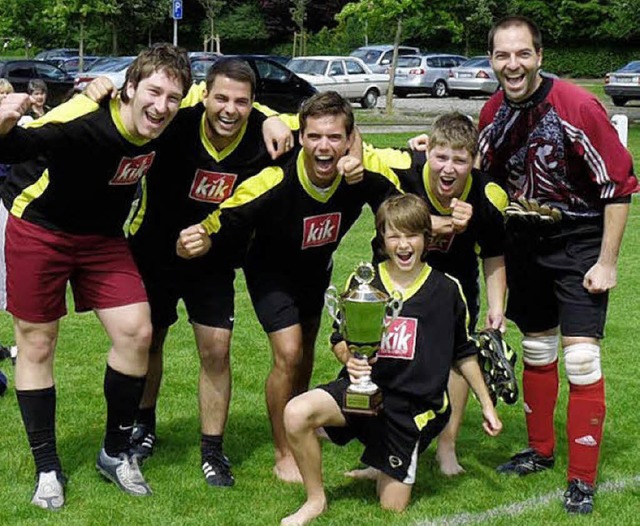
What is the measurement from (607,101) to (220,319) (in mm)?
33981

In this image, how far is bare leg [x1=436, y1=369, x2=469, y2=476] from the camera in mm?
5458

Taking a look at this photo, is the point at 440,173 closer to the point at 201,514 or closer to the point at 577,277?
the point at 577,277

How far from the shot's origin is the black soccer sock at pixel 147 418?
581 centimetres

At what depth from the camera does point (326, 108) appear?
489cm

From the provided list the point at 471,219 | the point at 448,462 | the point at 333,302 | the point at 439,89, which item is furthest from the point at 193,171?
the point at 439,89

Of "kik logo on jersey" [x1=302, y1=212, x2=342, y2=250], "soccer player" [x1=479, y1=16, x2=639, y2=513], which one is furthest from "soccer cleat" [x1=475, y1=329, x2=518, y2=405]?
"kik logo on jersey" [x1=302, y1=212, x2=342, y2=250]

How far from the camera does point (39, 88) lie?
11.3 meters

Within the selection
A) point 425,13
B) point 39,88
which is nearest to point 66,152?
point 39,88

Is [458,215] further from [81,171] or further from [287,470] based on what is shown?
[81,171]

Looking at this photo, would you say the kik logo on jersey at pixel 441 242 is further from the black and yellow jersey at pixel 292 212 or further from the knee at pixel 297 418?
the knee at pixel 297 418

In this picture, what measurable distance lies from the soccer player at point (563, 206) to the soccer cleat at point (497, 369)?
285 millimetres

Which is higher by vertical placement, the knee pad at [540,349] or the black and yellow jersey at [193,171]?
the black and yellow jersey at [193,171]

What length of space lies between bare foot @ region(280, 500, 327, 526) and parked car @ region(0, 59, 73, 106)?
24.0 meters

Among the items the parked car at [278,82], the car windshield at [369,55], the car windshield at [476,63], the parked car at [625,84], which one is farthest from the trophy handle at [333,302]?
the car windshield at [369,55]
